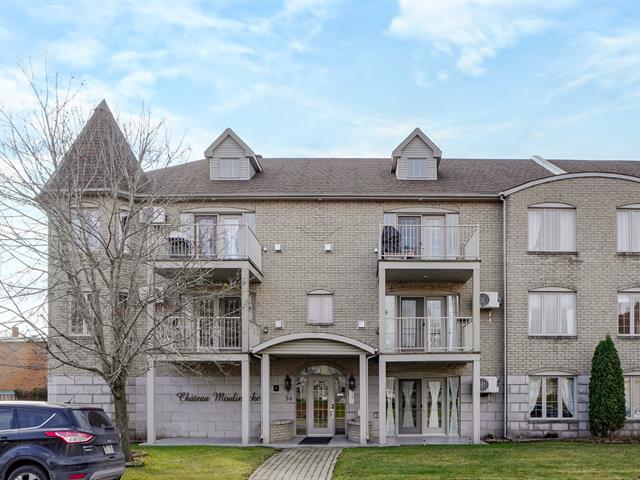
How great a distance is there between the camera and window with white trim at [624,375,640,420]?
2234 centimetres

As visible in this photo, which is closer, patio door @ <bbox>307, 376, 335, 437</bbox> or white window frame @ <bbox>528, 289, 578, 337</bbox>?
white window frame @ <bbox>528, 289, 578, 337</bbox>

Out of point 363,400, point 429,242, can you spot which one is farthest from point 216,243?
point 429,242

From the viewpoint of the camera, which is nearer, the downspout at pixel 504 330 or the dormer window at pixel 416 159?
the downspout at pixel 504 330

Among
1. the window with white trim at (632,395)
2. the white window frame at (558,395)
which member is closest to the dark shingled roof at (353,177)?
the white window frame at (558,395)

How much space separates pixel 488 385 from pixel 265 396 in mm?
6856

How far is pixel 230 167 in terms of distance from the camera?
24.2m

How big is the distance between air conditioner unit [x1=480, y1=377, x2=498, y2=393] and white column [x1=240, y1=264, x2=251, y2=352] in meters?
7.26

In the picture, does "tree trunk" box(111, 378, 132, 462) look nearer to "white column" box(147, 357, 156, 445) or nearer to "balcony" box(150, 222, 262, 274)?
"balcony" box(150, 222, 262, 274)

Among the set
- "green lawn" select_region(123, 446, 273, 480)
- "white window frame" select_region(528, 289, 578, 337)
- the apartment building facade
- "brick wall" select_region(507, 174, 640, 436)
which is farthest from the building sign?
"white window frame" select_region(528, 289, 578, 337)

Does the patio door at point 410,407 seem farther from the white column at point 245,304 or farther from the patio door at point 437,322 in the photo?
the white column at point 245,304

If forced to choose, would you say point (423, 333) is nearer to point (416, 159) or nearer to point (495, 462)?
point (416, 159)

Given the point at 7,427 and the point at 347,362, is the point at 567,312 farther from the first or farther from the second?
the point at 7,427

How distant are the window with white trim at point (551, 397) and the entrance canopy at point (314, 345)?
5.55m

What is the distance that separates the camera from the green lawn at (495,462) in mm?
14914
